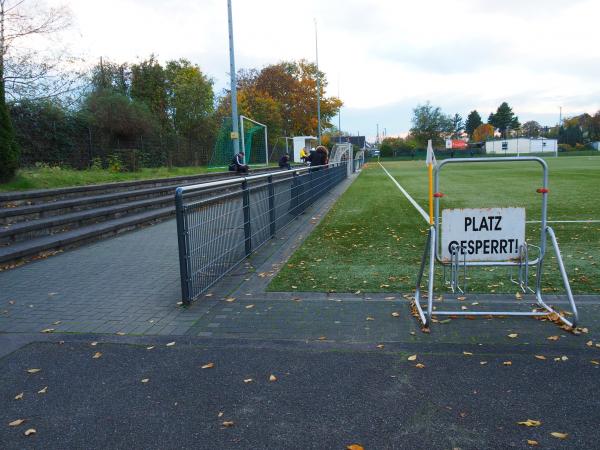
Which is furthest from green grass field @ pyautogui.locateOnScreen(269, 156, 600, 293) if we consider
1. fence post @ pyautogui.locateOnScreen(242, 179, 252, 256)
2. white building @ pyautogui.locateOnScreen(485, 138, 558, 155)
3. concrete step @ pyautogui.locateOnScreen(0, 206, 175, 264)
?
white building @ pyautogui.locateOnScreen(485, 138, 558, 155)

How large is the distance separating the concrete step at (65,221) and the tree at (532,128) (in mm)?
132086

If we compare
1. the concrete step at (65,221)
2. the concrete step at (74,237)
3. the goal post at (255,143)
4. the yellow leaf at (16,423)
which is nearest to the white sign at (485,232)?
the yellow leaf at (16,423)

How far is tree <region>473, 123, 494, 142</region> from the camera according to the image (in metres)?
126

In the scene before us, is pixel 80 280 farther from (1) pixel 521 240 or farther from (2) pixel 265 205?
(1) pixel 521 240

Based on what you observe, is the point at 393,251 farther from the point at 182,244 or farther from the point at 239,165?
the point at 239,165

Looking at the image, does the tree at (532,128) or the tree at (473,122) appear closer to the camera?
the tree at (532,128)

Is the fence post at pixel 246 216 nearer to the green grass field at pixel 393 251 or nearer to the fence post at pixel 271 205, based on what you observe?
the green grass field at pixel 393 251

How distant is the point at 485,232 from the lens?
16.3 ft

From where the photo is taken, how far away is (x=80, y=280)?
6.66 metres

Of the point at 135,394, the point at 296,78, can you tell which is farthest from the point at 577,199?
the point at 296,78

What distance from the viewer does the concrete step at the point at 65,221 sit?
8172mm

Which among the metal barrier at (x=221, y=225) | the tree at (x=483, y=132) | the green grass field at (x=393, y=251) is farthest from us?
the tree at (x=483, y=132)

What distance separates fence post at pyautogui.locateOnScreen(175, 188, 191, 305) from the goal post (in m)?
20.7

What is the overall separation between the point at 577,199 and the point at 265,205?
1056 centimetres
